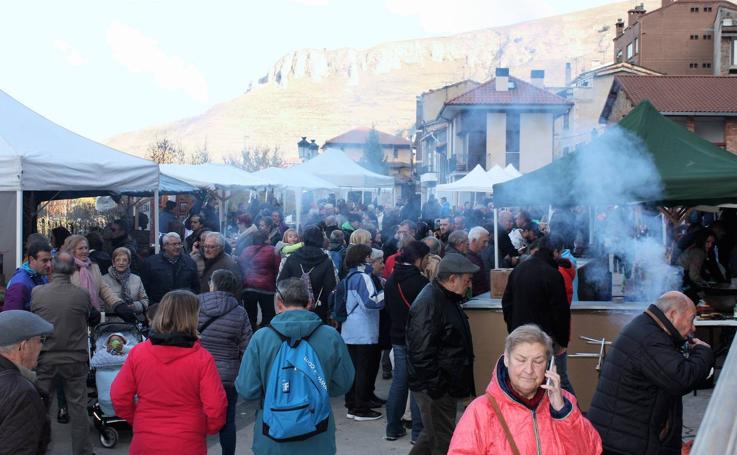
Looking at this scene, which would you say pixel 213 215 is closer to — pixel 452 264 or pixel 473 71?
pixel 452 264

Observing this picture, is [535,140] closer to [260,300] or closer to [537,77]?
[537,77]

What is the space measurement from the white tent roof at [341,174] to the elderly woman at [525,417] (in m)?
16.9

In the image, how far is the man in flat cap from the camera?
3123mm

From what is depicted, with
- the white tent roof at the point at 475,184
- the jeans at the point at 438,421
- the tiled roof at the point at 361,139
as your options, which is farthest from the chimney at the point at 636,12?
the jeans at the point at 438,421

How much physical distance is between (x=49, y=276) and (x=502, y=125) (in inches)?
1655

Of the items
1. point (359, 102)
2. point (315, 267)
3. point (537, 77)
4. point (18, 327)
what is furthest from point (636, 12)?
point (359, 102)

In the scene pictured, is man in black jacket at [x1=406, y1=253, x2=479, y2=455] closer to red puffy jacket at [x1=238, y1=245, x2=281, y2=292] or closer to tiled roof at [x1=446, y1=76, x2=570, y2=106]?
red puffy jacket at [x1=238, y1=245, x2=281, y2=292]

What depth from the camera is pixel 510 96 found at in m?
46.4

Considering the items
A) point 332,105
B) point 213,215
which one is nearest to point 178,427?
point 213,215

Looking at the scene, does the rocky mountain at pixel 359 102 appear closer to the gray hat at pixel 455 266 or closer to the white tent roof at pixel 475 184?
the white tent roof at pixel 475 184

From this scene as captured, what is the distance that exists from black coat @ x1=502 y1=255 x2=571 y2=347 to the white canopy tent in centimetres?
443

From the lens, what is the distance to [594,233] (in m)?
13.4

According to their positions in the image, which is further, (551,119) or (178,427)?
(551,119)

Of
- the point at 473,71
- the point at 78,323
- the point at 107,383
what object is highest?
the point at 473,71
